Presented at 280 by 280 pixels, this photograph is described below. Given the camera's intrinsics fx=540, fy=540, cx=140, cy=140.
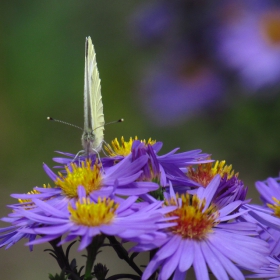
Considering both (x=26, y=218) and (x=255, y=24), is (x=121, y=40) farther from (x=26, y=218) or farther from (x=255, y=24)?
(x=26, y=218)

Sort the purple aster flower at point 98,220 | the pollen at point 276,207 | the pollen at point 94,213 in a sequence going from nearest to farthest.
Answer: the purple aster flower at point 98,220
the pollen at point 94,213
the pollen at point 276,207

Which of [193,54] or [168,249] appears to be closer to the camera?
[168,249]

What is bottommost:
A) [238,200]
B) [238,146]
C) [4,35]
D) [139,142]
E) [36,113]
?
[238,200]

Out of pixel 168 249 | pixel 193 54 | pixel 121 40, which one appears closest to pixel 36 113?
pixel 121 40

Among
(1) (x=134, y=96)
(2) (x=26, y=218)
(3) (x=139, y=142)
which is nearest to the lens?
(2) (x=26, y=218)

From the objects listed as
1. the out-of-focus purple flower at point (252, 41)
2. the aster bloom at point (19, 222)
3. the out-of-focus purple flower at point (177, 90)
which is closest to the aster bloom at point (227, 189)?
the aster bloom at point (19, 222)

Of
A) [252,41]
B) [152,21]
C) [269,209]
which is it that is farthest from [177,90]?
[269,209]

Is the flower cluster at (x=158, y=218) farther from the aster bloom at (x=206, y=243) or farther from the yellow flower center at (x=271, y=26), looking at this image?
the yellow flower center at (x=271, y=26)

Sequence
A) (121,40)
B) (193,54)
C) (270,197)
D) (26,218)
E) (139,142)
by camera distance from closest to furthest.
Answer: (26,218)
(139,142)
(270,197)
(193,54)
(121,40)
